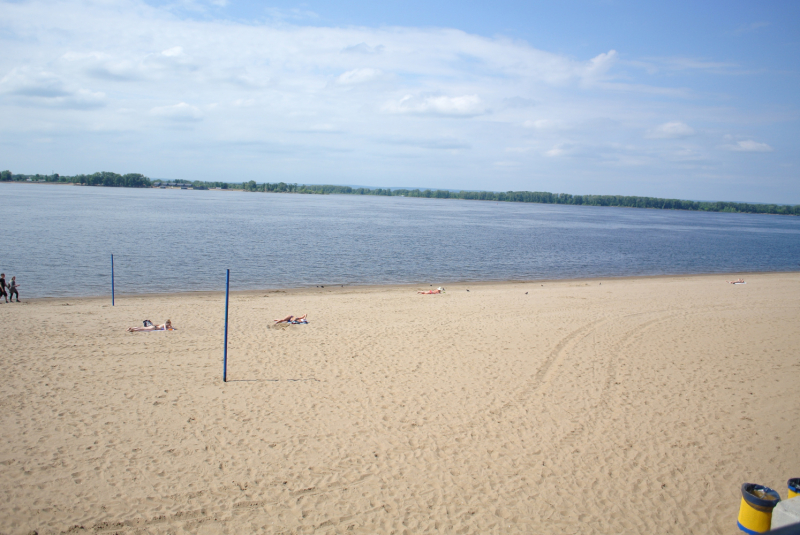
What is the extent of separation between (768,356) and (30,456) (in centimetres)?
1716

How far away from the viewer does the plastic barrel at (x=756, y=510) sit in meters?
5.57

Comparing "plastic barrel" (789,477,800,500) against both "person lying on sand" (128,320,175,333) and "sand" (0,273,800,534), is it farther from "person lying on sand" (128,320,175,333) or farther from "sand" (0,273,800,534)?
"person lying on sand" (128,320,175,333)

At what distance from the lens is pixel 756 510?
564 centimetres

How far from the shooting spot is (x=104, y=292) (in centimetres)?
2241

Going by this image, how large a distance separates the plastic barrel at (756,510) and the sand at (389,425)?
1.99ft

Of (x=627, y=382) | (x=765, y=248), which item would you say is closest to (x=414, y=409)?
(x=627, y=382)

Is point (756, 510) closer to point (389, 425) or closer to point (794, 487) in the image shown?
point (794, 487)

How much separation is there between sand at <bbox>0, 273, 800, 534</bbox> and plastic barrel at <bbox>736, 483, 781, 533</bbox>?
1.99ft

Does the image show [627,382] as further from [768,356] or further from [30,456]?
[30,456]

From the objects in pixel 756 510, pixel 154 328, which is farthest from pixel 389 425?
pixel 154 328

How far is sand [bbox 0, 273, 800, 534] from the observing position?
6391 millimetres

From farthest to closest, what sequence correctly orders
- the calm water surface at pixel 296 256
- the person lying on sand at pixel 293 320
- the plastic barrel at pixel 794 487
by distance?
1. the calm water surface at pixel 296 256
2. the person lying on sand at pixel 293 320
3. the plastic barrel at pixel 794 487

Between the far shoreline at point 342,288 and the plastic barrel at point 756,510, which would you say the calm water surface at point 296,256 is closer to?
the far shoreline at point 342,288

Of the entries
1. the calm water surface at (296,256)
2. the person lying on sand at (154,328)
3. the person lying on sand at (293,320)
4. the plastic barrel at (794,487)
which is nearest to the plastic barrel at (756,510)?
the plastic barrel at (794,487)
